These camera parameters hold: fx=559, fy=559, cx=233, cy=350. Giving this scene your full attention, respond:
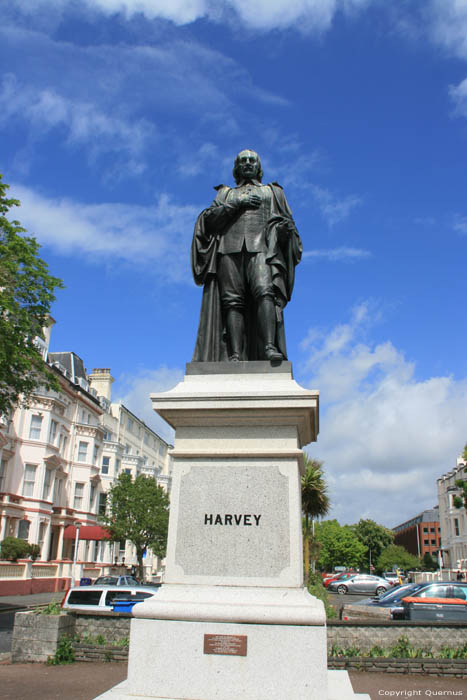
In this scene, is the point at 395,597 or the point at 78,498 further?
the point at 78,498

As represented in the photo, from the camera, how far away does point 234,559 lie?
4945 mm

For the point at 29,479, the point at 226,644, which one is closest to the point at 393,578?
the point at 29,479

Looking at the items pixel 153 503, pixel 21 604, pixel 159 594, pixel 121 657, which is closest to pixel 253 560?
pixel 159 594

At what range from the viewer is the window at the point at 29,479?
41344 millimetres

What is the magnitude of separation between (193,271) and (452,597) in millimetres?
16367

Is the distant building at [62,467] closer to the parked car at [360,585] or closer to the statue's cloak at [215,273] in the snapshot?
the parked car at [360,585]

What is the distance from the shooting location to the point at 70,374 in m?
55.0

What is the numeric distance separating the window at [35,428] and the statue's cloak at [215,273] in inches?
1584

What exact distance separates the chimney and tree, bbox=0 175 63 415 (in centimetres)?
4361

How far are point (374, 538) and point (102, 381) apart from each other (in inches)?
2926

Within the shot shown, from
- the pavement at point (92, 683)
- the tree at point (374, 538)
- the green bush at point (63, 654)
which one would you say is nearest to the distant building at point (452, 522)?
the tree at point (374, 538)

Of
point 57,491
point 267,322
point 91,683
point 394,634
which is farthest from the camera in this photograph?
point 57,491

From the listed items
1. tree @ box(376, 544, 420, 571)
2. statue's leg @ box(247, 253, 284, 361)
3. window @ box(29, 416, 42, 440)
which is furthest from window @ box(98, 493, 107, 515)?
tree @ box(376, 544, 420, 571)

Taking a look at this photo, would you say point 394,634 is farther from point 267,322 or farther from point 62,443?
point 62,443
